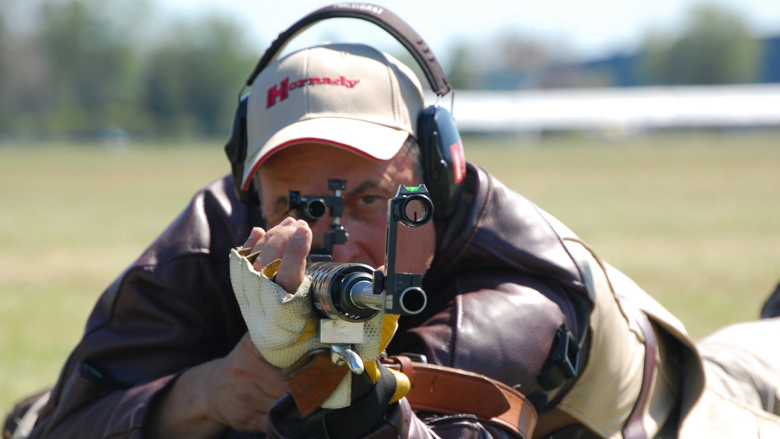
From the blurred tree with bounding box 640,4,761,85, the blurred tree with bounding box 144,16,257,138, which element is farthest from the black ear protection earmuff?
the blurred tree with bounding box 640,4,761,85

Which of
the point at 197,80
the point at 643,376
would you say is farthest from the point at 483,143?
the point at 643,376

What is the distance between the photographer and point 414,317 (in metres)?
2.40

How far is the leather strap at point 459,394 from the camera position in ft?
6.55

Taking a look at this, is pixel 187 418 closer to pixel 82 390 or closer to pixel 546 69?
pixel 82 390

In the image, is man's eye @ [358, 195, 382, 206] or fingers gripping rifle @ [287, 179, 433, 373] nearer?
fingers gripping rifle @ [287, 179, 433, 373]

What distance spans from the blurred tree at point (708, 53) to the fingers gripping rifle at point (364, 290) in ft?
337

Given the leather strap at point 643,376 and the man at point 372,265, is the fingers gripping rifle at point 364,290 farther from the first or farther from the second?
the leather strap at point 643,376

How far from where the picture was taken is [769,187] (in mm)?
21734

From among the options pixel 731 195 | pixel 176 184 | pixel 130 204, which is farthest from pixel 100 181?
pixel 731 195

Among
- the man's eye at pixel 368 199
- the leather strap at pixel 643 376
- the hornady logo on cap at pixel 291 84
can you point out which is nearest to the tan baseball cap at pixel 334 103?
the hornady logo on cap at pixel 291 84

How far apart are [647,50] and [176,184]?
289ft

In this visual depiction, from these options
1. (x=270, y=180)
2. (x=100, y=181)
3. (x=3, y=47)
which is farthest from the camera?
Answer: (x=3, y=47)

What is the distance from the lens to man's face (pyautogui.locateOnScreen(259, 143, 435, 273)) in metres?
2.29

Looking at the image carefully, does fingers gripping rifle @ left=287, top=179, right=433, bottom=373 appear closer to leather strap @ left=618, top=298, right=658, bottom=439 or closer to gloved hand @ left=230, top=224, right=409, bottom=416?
gloved hand @ left=230, top=224, right=409, bottom=416
